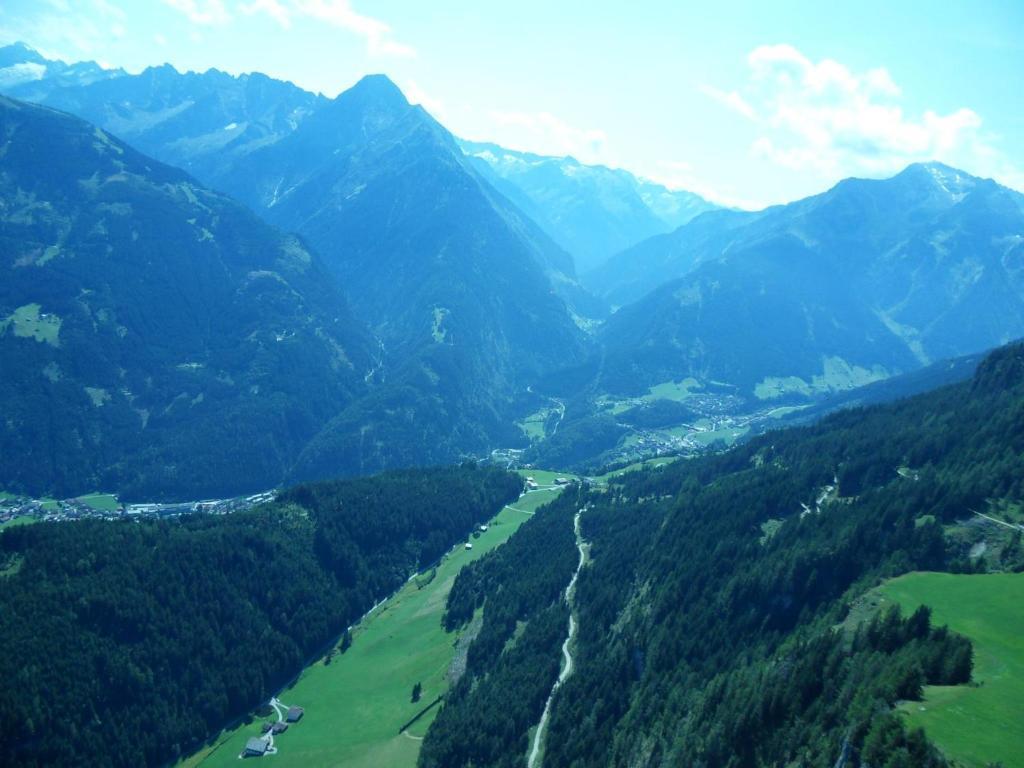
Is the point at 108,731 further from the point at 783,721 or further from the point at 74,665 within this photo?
the point at 783,721

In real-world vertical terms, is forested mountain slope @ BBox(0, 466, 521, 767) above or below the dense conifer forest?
above

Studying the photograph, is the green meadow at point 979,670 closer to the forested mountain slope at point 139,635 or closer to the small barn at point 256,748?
the small barn at point 256,748

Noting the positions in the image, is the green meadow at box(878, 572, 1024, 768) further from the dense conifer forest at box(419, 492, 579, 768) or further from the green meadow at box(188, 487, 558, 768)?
the green meadow at box(188, 487, 558, 768)

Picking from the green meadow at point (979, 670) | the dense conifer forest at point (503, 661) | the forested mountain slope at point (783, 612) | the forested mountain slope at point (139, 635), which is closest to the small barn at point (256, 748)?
the forested mountain slope at point (139, 635)

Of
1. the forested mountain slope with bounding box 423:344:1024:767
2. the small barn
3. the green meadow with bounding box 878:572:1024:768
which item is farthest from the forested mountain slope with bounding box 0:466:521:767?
the green meadow with bounding box 878:572:1024:768

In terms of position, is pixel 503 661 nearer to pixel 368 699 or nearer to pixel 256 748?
pixel 368 699

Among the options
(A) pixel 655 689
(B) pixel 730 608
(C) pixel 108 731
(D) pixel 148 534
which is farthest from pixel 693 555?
(D) pixel 148 534
